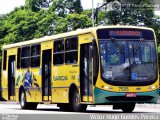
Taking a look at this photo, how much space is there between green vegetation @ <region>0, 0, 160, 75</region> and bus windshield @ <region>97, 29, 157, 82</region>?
128 feet

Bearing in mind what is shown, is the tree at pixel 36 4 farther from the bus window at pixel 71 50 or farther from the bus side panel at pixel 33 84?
the bus window at pixel 71 50

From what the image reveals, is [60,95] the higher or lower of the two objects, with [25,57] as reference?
lower

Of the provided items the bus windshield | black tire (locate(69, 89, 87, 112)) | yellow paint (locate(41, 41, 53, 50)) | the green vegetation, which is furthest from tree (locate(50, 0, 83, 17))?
the bus windshield

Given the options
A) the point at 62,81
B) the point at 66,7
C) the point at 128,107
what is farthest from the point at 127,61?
the point at 66,7

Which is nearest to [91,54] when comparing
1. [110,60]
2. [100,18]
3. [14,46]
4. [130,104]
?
[110,60]

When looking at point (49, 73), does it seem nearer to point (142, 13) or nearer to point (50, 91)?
point (50, 91)

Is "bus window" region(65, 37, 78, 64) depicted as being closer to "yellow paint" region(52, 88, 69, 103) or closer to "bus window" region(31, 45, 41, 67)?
"yellow paint" region(52, 88, 69, 103)

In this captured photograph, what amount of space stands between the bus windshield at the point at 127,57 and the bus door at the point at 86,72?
2.29 feet

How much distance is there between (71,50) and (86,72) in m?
1.62

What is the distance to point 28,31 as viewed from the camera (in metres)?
70.6

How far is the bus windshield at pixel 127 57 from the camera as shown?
2458cm

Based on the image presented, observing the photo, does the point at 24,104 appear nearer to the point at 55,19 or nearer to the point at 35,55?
the point at 35,55

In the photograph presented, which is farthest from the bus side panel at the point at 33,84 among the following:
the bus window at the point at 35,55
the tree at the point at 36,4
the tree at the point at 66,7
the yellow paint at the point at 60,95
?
the tree at the point at 36,4

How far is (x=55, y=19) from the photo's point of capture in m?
69.8
